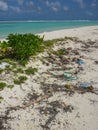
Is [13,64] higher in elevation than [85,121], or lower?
higher

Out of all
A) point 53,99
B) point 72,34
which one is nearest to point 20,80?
point 53,99

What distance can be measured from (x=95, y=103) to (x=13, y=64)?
2.92m

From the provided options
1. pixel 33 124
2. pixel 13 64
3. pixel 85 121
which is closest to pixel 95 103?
pixel 85 121

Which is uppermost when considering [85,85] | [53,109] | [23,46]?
[23,46]

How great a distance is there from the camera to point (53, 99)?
4867mm

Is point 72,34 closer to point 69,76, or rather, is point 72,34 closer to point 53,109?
point 69,76

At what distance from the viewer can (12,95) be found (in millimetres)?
4941

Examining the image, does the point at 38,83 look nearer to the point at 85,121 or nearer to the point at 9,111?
the point at 9,111

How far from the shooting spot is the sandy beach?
402 cm

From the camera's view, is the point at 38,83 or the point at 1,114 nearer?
the point at 1,114

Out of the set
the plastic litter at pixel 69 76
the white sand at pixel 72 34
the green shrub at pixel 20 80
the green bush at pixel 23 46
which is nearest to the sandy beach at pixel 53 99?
the plastic litter at pixel 69 76

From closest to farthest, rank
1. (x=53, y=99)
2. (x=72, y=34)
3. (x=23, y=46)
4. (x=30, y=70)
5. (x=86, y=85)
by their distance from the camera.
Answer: (x=53, y=99), (x=86, y=85), (x=30, y=70), (x=23, y=46), (x=72, y=34)

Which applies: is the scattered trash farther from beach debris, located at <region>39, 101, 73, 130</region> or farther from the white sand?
the white sand

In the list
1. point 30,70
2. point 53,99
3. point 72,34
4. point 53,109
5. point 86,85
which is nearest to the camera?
point 53,109
